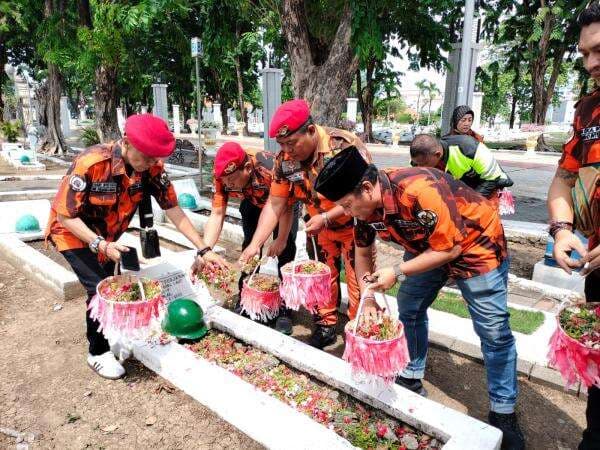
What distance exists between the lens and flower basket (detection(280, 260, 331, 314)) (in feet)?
10.0

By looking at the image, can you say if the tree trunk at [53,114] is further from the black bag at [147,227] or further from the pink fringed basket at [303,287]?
the pink fringed basket at [303,287]

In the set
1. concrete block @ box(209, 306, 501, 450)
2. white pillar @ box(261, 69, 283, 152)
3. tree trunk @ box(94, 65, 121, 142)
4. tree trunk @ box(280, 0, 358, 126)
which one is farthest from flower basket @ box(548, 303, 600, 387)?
tree trunk @ box(94, 65, 121, 142)

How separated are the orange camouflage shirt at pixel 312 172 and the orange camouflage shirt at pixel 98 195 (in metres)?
0.89

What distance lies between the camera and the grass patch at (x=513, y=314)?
3656 mm

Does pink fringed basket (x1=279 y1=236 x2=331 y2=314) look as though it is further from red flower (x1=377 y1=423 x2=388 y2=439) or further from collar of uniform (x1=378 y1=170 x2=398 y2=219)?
collar of uniform (x1=378 y1=170 x2=398 y2=219)

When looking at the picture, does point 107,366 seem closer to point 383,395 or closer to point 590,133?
point 383,395

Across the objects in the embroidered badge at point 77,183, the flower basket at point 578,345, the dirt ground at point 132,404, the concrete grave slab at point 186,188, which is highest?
the embroidered badge at point 77,183

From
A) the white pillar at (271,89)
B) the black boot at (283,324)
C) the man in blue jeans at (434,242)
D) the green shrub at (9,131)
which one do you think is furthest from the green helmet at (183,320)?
the green shrub at (9,131)

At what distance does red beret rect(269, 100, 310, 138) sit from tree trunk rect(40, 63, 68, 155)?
56.9 feet

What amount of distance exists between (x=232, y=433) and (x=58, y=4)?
16.2 meters

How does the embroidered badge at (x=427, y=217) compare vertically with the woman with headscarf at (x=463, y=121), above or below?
below

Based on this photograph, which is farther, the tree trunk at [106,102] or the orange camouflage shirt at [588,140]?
the tree trunk at [106,102]

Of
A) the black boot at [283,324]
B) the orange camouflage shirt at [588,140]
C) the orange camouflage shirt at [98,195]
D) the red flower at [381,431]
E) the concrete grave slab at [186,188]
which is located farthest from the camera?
the concrete grave slab at [186,188]

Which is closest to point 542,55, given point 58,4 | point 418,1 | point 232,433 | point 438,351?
point 418,1
